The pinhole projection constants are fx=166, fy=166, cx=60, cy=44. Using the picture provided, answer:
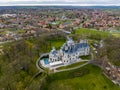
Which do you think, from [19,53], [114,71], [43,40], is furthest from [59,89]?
[43,40]

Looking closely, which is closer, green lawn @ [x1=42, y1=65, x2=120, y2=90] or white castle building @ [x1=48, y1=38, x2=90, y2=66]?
green lawn @ [x1=42, y1=65, x2=120, y2=90]

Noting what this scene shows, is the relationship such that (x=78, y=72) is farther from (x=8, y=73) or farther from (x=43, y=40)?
(x=43, y=40)

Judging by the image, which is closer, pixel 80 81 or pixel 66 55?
pixel 80 81

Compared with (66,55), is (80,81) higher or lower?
lower

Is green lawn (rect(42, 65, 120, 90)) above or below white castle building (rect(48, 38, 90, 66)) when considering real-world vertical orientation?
below

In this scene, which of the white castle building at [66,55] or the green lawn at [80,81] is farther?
the white castle building at [66,55]

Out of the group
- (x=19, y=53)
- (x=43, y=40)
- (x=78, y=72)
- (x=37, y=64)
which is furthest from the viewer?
(x=43, y=40)

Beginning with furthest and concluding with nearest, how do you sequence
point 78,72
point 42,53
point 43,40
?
1. point 43,40
2. point 42,53
3. point 78,72

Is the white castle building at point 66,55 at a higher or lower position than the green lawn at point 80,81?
higher
